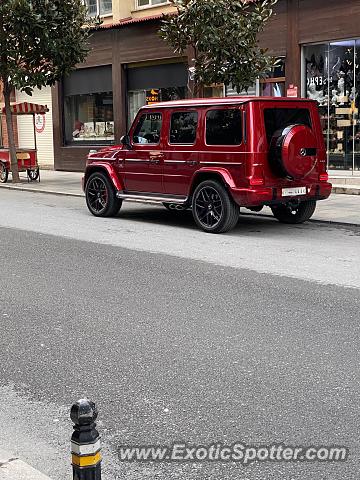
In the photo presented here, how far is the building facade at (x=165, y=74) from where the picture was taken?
A: 1714 cm

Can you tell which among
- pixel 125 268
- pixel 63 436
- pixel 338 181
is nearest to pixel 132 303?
pixel 125 268

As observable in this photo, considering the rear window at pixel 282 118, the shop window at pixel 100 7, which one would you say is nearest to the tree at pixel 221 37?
the rear window at pixel 282 118

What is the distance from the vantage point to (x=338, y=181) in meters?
16.8

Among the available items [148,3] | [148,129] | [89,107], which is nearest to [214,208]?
[148,129]

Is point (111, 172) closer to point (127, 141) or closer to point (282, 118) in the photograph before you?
point (127, 141)

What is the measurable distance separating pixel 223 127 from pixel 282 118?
91cm

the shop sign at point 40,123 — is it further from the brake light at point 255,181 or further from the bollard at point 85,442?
the bollard at point 85,442

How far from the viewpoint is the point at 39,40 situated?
1891cm

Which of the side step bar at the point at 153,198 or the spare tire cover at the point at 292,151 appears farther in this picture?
the side step bar at the point at 153,198

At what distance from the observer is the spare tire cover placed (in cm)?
1016

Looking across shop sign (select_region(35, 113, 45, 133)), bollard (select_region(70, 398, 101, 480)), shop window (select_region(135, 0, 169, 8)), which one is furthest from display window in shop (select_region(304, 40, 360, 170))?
Result: bollard (select_region(70, 398, 101, 480))

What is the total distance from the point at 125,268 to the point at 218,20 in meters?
8.39

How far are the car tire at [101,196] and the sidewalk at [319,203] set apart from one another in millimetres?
2869

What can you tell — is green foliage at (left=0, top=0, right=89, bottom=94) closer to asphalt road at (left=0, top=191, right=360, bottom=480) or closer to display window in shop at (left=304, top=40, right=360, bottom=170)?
display window in shop at (left=304, top=40, right=360, bottom=170)
